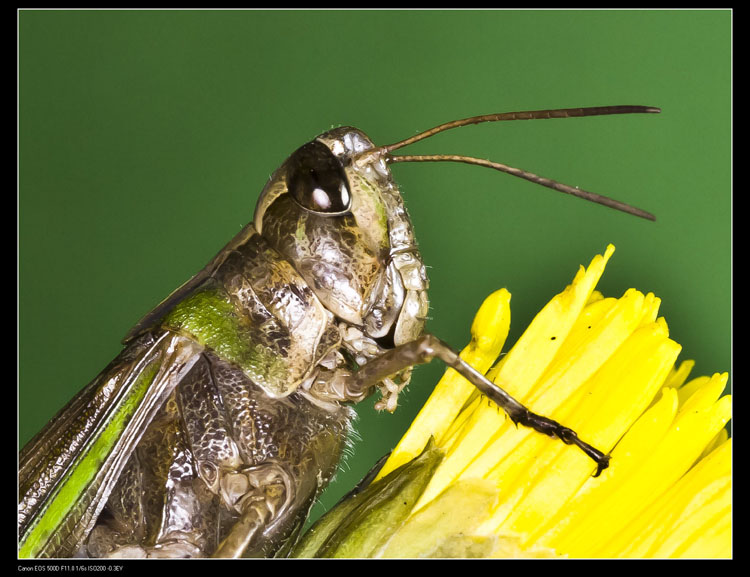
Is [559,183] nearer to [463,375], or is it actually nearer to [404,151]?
[463,375]

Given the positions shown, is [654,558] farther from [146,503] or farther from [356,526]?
[146,503]

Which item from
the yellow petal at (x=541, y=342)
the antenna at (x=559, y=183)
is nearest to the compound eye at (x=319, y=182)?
the antenna at (x=559, y=183)

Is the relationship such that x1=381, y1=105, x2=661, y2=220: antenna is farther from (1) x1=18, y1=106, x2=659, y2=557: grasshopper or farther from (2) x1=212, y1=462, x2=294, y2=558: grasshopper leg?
(2) x1=212, y1=462, x2=294, y2=558: grasshopper leg

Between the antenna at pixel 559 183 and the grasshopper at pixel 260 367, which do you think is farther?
the grasshopper at pixel 260 367

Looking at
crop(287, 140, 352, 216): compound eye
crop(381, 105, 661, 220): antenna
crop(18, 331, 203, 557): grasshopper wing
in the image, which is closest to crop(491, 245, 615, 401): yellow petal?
crop(381, 105, 661, 220): antenna

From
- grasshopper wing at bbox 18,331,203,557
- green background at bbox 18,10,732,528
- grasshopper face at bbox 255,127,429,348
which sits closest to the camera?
grasshopper wing at bbox 18,331,203,557

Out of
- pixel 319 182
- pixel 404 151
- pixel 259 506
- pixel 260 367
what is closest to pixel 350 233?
pixel 319 182

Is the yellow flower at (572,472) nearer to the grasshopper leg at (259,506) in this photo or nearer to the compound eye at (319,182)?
the grasshopper leg at (259,506)
